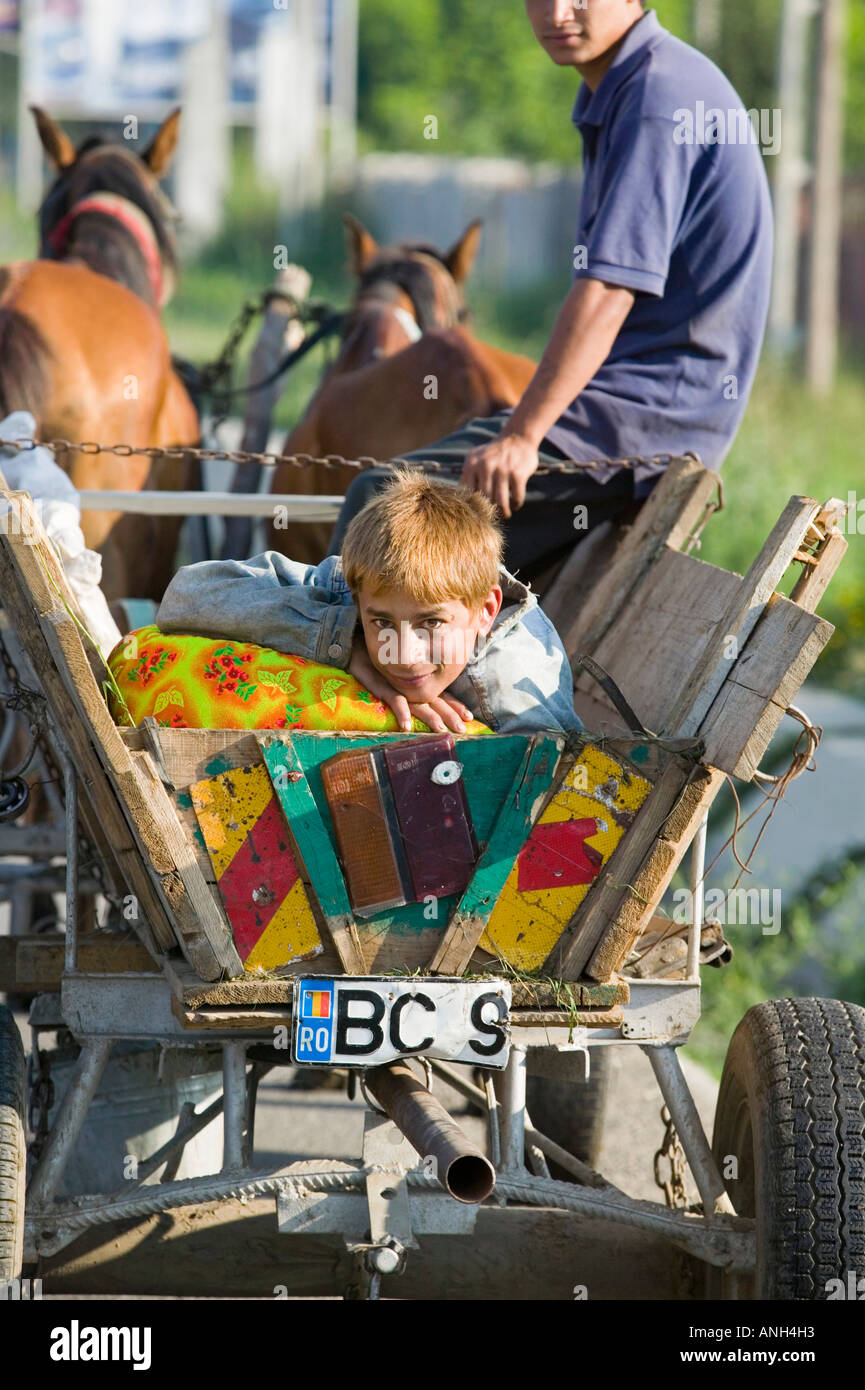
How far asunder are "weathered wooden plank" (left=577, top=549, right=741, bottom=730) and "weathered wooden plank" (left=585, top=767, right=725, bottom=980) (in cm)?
40

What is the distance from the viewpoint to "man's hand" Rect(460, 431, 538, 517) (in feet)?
13.1

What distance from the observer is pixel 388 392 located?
20.8 feet

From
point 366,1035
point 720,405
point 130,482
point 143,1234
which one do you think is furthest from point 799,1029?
point 130,482

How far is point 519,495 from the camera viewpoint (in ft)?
13.2

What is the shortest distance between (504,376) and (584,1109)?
8.54 feet

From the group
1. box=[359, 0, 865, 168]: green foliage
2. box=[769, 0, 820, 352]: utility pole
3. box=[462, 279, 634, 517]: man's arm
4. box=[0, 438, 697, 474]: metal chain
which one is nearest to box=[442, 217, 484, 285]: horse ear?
Answer: box=[0, 438, 697, 474]: metal chain

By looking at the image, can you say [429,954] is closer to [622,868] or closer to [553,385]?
[622,868]

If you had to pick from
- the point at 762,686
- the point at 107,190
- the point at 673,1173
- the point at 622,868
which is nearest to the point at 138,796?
the point at 622,868

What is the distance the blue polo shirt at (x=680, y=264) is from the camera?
Answer: 4.17 m

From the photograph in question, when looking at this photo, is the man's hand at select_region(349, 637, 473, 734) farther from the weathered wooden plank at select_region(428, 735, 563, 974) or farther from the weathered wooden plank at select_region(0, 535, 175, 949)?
the weathered wooden plank at select_region(0, 535, 175, 949)

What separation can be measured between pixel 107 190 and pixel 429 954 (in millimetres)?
6062

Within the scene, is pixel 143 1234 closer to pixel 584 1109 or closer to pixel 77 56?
pixel 584 1109

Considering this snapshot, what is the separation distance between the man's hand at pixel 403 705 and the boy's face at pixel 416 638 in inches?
0.8

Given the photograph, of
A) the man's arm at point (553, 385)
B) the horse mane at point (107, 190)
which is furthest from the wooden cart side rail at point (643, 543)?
the horse mane at point (107, 190)
